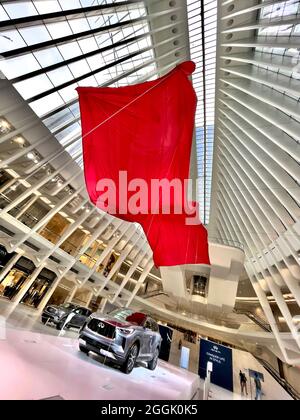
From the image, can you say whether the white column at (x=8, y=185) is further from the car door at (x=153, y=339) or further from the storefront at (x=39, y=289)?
the car door at (x=153, y=339)

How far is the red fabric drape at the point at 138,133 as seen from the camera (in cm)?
496

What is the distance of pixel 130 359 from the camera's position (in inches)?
201

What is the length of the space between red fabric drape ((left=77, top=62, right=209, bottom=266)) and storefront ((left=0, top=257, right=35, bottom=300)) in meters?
17.6

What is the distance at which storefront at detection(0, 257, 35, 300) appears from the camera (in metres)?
18.0

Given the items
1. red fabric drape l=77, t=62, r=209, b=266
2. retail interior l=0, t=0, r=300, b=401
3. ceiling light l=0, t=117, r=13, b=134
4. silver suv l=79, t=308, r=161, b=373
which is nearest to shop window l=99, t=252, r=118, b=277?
retail interior l=0, t=0, r=300, b=401

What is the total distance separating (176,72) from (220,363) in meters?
11.0

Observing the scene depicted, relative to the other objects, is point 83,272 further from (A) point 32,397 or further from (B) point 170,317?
(A) point 32,397

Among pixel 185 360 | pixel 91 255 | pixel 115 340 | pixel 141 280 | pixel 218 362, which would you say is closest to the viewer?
pixel 115 340

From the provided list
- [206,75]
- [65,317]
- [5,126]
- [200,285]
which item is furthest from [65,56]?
[200,285]

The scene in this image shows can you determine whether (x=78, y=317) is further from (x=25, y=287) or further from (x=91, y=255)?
(x=91, y=255)

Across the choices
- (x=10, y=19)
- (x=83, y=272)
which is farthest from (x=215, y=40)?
(x=83, y=272)

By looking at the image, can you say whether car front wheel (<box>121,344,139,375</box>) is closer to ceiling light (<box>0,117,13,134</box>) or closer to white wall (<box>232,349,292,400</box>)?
white wall (<box>232,349,292,400</box>)

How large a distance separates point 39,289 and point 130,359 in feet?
62.0
